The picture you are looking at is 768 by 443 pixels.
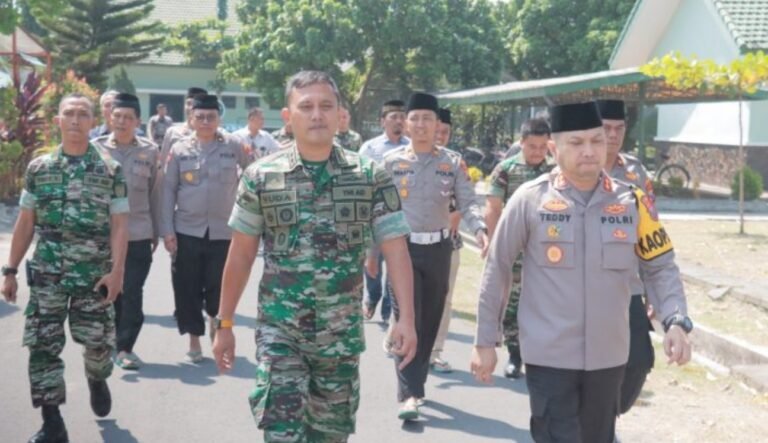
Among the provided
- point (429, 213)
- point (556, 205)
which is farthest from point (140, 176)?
point (556, 205)

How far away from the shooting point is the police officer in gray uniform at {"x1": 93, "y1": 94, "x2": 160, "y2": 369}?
8.49 meters

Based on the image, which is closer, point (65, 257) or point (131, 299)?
point (65, 257)

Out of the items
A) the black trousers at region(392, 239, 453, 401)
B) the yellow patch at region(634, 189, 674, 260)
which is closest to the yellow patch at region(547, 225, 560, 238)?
the yellow patch at region(634, 189, 674, 260)

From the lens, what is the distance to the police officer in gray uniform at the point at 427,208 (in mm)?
7277

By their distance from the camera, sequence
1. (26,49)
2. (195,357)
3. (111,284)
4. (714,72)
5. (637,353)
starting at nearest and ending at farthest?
(637,353) < (111,284) < (195,357) < (714,72) < (26,49)

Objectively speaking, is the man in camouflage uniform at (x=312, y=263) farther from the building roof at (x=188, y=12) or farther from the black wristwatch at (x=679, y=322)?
the building roof at (x=188, y=12)

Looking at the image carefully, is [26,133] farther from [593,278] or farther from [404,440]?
[593,278]

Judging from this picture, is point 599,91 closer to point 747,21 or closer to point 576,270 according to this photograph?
point 747,21

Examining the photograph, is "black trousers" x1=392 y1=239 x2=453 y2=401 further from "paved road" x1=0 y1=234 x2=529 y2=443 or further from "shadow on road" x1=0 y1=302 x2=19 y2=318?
"shadow on road" x1=0 y1=302 x2=19 y2=318

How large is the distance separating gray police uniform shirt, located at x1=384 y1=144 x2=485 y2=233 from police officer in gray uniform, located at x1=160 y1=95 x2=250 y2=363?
1.57 meters

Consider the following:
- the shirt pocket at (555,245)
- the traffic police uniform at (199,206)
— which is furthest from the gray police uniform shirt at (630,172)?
the traffic police uniform at (199,206)

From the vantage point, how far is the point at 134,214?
8.60 meters

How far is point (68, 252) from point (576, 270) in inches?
127

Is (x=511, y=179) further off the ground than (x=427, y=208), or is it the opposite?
(x=511, y=179)
